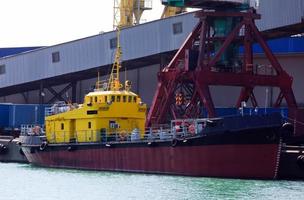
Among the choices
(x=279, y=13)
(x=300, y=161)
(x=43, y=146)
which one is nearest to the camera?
(x=300, y=161)

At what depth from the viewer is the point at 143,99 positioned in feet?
228

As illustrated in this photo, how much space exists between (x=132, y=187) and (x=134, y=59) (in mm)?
27035

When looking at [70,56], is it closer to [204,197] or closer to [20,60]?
[20,60]

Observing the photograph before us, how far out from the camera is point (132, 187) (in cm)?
3953

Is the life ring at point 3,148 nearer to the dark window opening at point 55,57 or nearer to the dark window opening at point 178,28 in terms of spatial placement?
the dark window opening at point 55,57

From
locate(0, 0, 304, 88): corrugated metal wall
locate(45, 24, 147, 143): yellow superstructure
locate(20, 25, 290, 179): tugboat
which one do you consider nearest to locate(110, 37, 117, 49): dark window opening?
locate(0, 0, 304, 88): corrugated metal wall

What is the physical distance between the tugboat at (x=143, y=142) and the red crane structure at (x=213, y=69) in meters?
1.88

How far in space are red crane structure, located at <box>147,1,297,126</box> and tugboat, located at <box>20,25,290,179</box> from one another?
1.88 m

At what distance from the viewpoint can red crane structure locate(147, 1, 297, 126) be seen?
5153cm

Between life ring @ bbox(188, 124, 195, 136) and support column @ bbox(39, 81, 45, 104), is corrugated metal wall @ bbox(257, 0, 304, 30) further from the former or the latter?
support column @ bbox(39, 81, 45, 104)

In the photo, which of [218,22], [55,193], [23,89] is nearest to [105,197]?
[55,193]

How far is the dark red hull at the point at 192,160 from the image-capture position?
42.9 m

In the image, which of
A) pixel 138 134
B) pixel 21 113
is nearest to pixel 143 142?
pixel 138 134

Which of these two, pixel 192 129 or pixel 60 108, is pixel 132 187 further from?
pixel 60 108
